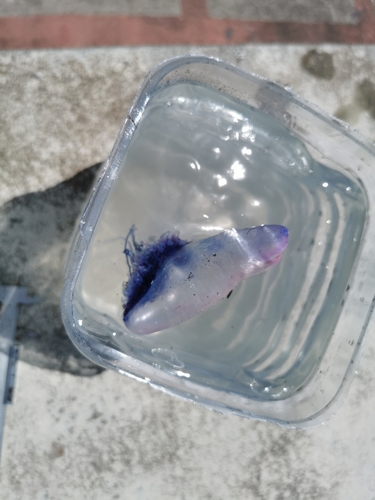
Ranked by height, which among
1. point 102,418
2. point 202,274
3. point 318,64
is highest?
point 318,64

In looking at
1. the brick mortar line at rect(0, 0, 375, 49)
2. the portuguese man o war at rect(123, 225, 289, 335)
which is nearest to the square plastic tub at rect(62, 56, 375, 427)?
the portuguese man o war at rect(123, 225, 289, 335)

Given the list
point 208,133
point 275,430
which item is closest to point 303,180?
point 208,133

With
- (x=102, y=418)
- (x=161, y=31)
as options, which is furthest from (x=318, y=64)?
(x=102, y=418)

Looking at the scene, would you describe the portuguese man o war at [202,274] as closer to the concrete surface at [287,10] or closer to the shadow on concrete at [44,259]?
the shadow on concrete at [44,259]

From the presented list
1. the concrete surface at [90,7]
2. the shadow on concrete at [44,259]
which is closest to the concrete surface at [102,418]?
the shadow on concrete at [44,259]

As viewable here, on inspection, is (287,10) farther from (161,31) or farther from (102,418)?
(102,418)

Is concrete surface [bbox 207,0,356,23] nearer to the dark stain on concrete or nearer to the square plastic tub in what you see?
the dark stain on concrete
